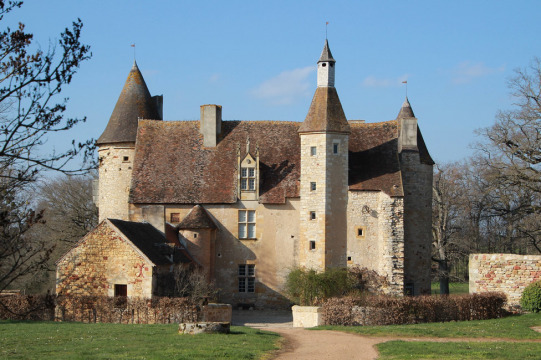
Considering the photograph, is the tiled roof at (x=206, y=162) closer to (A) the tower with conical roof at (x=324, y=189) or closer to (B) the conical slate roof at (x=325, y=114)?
(A) the tower with conical roof at (x=324, y=189)

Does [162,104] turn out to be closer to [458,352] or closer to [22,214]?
[458,352]

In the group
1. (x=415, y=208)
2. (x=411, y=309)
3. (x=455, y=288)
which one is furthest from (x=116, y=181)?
(x=455, y=288)

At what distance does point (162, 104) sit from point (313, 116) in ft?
34.5

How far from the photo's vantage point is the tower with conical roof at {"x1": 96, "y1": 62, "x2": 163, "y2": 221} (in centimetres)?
3766

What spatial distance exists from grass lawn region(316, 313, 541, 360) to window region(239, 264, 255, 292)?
1254 cm

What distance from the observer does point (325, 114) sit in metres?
34.9

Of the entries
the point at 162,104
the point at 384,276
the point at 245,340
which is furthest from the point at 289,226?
the point at 245,340

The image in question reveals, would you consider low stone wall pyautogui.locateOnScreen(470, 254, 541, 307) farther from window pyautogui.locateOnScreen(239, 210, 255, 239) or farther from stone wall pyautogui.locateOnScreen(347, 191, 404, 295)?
window pyautogui.locateOnScreen(239, 210, 255, 239)

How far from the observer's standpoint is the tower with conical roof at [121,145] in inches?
1483

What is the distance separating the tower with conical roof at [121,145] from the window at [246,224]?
245 inches

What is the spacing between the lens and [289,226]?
35.6m

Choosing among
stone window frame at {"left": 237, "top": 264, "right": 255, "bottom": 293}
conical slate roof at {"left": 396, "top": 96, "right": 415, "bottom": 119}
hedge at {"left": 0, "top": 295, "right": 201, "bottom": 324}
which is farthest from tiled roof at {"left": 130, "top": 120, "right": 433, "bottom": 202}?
hedge at {"left": 0, "top": 295, "right": 201, "bottom": 324}

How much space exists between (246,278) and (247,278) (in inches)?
→ 2.4

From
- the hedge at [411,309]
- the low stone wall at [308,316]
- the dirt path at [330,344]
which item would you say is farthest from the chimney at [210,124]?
the dirt path at [330,344]
